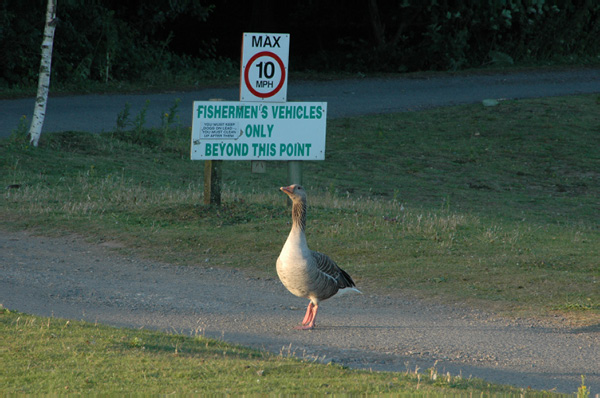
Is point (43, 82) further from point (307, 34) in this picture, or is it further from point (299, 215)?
point (307, 34)

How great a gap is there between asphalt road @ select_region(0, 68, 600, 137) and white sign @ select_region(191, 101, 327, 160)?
736 centimetres

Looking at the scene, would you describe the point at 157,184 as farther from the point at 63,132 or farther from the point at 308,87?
the point at 308,87

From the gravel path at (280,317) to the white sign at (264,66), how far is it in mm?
3551

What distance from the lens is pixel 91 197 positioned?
13719mm

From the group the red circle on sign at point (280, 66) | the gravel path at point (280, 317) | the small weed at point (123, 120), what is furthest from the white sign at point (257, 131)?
the small weed at point (123, 120)

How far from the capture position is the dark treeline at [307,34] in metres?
25.4

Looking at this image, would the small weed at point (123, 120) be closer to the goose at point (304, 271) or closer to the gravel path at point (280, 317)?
the gravel path at point (280, 317)

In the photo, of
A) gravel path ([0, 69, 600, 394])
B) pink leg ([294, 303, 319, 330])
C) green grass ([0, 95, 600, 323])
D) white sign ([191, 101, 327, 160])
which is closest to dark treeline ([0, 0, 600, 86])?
green grass ([0, 95, 600, 323])

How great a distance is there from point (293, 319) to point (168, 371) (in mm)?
2793

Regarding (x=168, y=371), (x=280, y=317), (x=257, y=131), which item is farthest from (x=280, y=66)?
(x=168, y=371)

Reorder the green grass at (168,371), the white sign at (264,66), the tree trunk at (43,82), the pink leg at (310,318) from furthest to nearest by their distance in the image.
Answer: the tree trunk at (43,82) → the white sign at (264,66) → the pink leg at (310,318) → the green grass at (168,371)

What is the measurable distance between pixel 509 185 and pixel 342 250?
7807 mm

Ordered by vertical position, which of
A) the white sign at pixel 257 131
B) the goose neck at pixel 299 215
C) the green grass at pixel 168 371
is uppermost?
the white sign at pixel 257 131

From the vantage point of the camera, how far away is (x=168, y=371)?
17.3 ft
